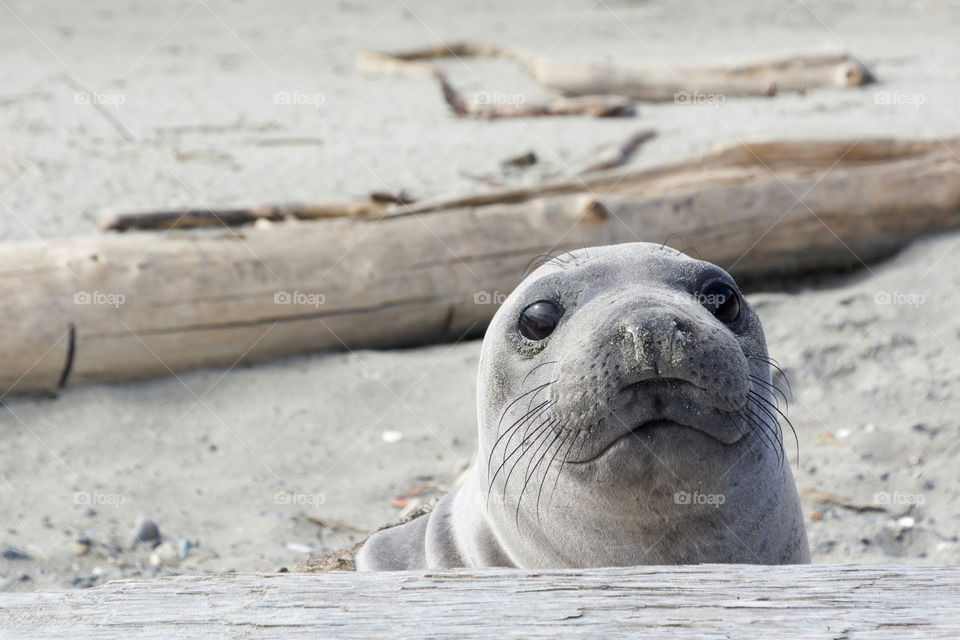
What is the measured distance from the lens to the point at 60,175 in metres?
7.69

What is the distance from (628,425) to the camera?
2277 mm

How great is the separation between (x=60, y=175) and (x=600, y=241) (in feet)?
14.2

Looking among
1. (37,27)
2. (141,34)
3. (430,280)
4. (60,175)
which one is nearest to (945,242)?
(430,280)

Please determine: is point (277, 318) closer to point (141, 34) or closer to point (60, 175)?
point (60, 175)

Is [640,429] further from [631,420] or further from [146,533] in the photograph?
[146,533]
